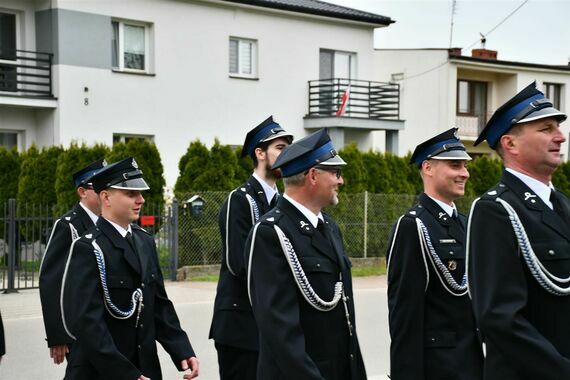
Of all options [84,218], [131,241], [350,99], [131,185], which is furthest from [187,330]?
[350,99]

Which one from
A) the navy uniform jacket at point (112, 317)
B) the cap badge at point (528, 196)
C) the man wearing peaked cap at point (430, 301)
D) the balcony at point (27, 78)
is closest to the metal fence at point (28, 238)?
the balcony at point (27, 78)

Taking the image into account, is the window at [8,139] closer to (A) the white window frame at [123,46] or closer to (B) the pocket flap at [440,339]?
(A) the white window frame at [123,46]

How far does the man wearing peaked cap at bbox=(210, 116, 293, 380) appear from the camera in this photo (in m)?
6.25

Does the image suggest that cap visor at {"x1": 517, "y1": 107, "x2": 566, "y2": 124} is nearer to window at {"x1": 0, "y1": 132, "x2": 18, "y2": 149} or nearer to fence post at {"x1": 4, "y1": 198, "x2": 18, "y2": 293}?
fence post at {"x1": 4, "y1": 198, "x2": 18, "y2": 293}

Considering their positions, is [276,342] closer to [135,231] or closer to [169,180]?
[135,231]

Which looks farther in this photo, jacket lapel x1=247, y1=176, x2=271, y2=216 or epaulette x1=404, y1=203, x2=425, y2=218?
jacket lapel x1=247, y1=176, x2=271, y2=216

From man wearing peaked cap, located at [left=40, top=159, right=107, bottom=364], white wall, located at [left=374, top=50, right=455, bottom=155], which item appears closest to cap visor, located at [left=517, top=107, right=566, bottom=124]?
man wearing peaked cap, located at [left=40, top=159, right=107, bottom=364]

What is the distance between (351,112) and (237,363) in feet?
→ 79.4

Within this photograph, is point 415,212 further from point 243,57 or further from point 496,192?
point 243,57

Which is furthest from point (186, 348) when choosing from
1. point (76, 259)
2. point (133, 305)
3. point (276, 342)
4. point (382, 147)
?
point (382, 147)

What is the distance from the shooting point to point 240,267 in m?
6.24

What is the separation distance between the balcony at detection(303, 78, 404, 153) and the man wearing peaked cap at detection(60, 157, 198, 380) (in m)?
24.0

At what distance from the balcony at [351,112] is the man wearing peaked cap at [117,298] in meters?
24.0

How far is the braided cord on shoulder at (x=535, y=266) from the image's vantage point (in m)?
3.74
